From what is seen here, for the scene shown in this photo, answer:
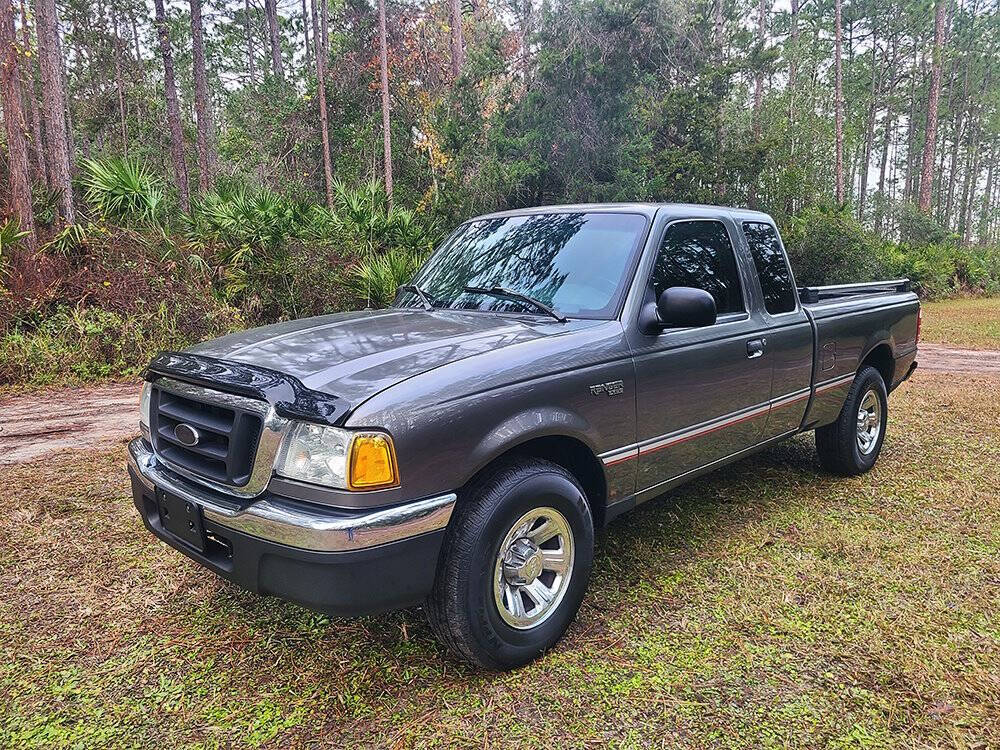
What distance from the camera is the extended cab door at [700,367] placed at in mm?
3223

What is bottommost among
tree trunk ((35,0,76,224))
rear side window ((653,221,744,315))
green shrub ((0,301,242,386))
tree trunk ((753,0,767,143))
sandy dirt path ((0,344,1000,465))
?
sandy dirt path ((0,344,1000,465))

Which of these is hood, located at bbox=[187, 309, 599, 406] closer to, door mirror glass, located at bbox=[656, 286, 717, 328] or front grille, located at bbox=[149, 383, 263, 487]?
front grille, located at bbox=[149, 383, 263, 487]

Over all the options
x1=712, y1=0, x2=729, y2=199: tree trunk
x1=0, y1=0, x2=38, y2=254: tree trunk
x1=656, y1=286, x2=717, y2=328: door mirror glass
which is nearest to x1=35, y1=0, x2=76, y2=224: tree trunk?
x1=0, y1=0, x2=38, y2=254: tree trunk

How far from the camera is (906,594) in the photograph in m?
3.26

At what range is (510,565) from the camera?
269cm

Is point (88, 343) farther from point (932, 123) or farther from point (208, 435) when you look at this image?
point (932, 123)

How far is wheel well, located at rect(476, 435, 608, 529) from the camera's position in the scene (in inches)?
111

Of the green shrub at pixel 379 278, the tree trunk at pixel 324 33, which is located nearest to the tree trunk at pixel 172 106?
the tree trunk at pixel 324 33

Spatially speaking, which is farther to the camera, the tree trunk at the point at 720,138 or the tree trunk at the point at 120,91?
the tree trunk at the point at 120,91

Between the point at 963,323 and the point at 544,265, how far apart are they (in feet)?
52.4

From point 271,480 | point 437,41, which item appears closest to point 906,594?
point 271,480

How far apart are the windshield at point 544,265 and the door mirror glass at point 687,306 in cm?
26

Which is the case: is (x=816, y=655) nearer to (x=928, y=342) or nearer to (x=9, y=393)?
(x=9, y=393)

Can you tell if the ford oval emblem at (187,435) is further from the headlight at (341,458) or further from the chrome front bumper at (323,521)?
the headlight at (341,458)
